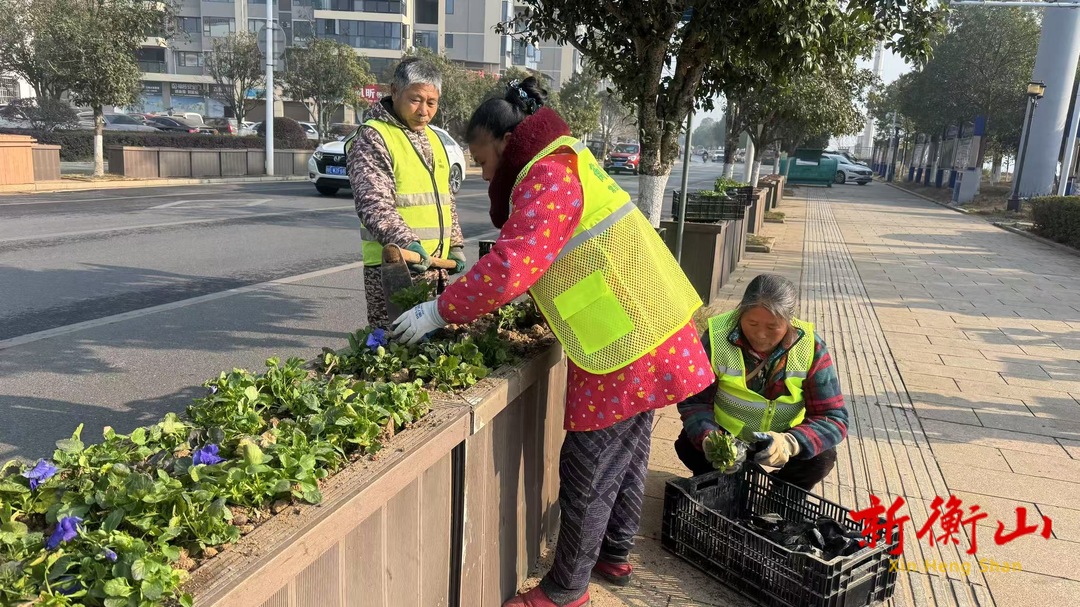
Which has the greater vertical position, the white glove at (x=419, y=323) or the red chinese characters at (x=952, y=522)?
the white glove at (x=419, y=323)

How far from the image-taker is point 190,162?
68.4ft

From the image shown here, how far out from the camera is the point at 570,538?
249cm

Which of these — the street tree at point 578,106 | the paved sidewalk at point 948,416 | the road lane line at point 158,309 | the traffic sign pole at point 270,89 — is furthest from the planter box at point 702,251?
the street tree at point 578,106

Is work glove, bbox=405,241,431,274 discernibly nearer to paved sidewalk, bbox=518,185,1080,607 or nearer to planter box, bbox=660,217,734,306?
paved sidewalk, bbox=518,185,1080,607

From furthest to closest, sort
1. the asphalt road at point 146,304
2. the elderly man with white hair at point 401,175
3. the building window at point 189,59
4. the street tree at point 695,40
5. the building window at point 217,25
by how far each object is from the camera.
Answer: the building window at point 189,59 → the building window at point 217,25 → the street tree at point 695,40 → the asphalt road at point 146,304 → the elderly man with white hair at point 401,175

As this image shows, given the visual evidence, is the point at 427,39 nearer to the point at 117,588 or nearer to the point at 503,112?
the point at 503,112

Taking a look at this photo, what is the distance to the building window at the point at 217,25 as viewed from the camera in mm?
56344

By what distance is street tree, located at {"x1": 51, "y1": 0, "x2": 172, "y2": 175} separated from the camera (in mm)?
17812

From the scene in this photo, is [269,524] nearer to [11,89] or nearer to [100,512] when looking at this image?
[100,512]

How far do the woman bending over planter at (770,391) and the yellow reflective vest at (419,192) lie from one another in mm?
1278

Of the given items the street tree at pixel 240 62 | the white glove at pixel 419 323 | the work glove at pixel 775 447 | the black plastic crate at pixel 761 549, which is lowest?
the black plastic crate at pixel 761 549

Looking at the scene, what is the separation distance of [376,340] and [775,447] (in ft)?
5.07

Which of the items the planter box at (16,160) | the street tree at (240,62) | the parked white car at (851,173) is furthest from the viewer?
the parked white car at (851,173)

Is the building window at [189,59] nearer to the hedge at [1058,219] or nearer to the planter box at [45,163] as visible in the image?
the planter box at [45,163]
